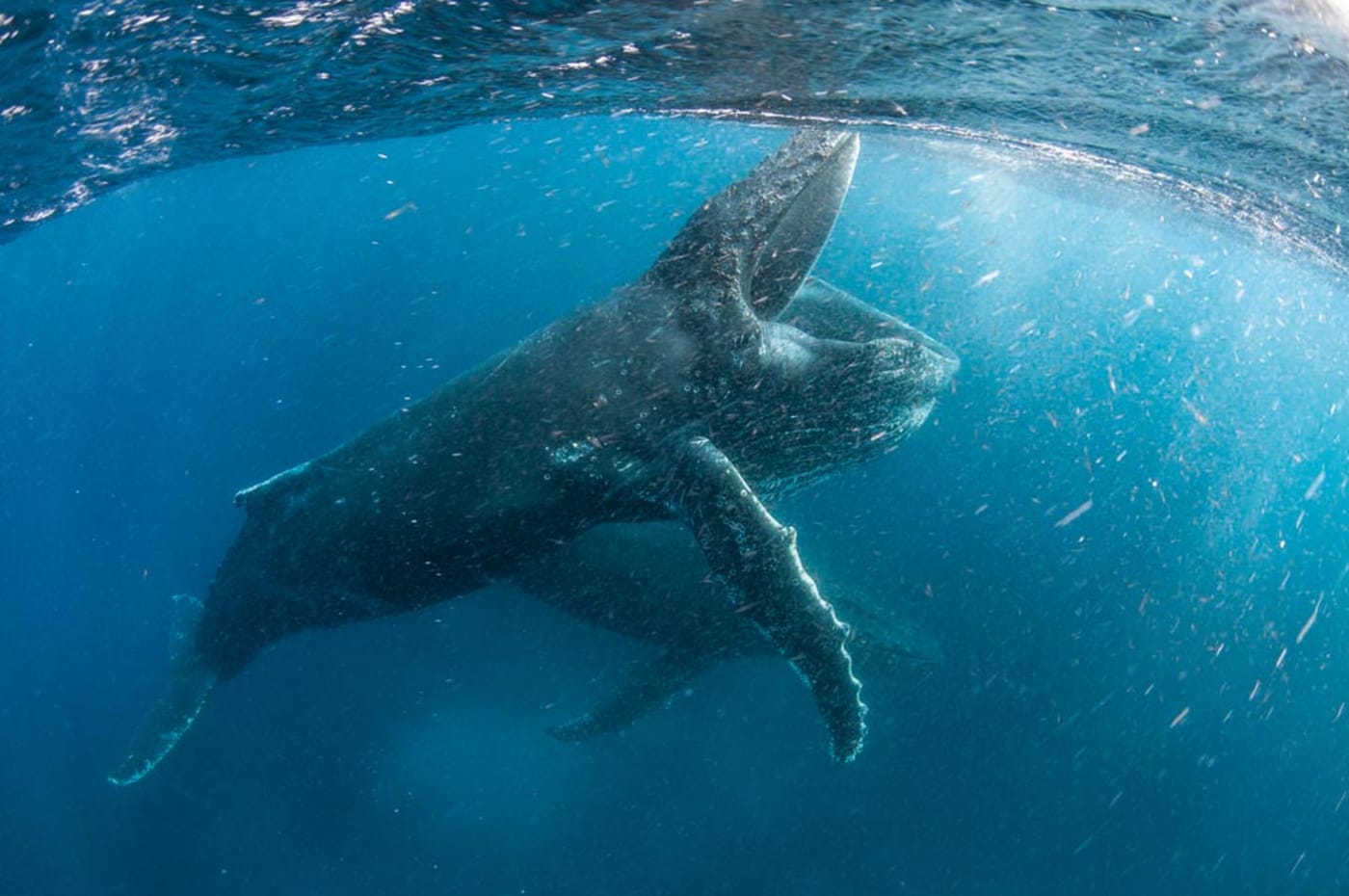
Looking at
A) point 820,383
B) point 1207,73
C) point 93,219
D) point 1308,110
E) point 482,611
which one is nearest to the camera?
point 820,383

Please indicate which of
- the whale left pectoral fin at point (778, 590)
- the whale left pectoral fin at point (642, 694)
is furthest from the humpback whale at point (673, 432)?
the whale left pectoral fin at point (642, 694)

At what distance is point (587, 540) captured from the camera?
427 inches

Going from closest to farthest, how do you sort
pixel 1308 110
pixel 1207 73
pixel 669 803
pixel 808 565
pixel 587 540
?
pixel 1207 73 < pixel 1308 110 < pixel 587 540 < pixel 808 565 < pixel 669 803

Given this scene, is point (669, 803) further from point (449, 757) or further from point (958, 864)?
point (958, 864)

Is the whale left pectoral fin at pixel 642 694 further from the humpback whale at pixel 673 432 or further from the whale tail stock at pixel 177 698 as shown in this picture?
the whale tail stock at pixel 177 698

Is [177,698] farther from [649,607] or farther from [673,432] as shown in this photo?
[673,432]

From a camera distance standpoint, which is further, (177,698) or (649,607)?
(649,607)

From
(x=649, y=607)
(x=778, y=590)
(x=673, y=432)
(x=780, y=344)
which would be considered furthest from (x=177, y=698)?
(x=780, y=344)

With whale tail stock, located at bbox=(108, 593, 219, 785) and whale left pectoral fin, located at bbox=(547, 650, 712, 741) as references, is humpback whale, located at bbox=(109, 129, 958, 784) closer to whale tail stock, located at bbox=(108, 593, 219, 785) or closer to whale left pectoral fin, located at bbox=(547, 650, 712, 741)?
whale tail stock, located at bbox=(108, 593, 219, 785)

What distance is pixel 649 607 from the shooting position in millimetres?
11070

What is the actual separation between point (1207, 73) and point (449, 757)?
664 inches

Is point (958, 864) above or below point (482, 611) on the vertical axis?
below

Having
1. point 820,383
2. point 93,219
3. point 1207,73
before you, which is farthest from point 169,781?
point 93,219

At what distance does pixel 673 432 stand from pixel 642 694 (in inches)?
242
